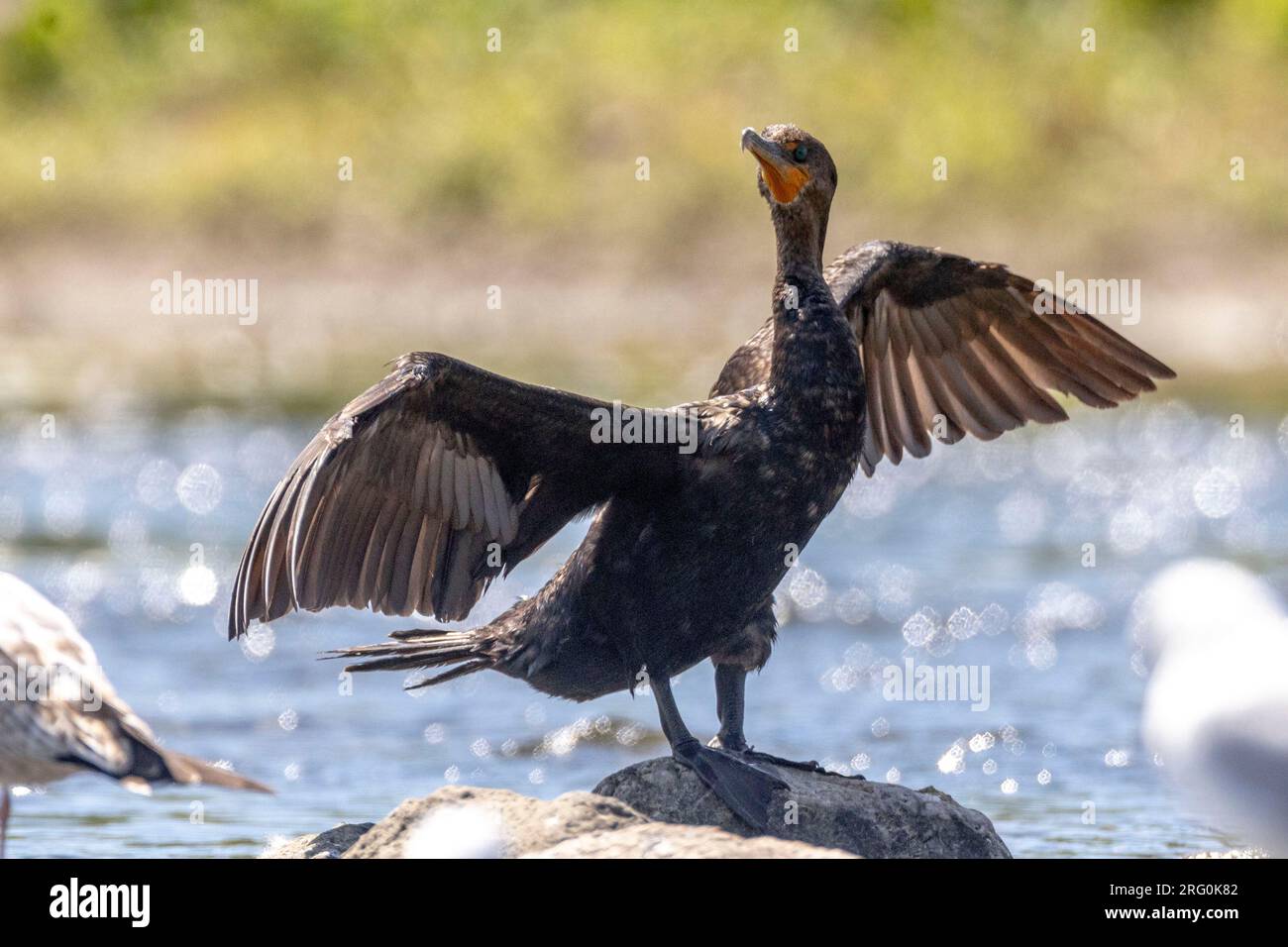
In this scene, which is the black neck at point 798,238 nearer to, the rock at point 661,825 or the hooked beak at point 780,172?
the hooked beak at point 780,172

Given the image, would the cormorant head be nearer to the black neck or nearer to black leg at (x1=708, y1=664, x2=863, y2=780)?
the black neck

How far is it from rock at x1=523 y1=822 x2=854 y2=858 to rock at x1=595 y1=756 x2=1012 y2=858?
0.59 m

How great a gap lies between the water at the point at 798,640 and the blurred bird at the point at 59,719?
1.72 meters

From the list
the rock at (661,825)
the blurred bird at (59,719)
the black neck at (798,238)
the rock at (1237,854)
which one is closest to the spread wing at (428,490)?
the blurred bird at (59,719)

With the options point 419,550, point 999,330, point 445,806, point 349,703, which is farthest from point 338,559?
point 349,703

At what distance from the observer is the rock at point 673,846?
16.7 feet

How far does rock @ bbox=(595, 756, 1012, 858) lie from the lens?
585 cm

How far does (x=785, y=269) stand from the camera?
6277 mm

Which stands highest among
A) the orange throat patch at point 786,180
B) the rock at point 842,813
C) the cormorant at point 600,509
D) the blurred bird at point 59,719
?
the orange throat patch at point 786,180

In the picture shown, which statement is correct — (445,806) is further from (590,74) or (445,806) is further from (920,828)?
(590,74)

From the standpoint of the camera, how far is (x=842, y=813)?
5.89 meters

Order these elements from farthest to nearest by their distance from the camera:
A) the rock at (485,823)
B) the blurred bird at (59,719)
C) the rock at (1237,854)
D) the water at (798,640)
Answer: the water at (798,640)
the rock at (1237,854)
the rock at (485,823)
the blurred bird at (59,719)

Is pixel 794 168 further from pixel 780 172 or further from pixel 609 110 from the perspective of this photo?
pixel 609 110

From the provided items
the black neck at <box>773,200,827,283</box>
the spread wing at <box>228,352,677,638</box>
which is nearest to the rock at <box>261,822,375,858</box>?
the spread wing at <box>228,352,677,638</box>
